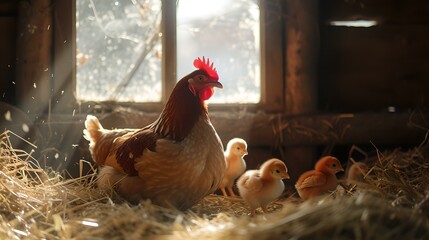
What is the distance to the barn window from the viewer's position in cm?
447

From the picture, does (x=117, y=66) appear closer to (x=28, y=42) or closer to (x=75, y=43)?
(x=75, y=43)

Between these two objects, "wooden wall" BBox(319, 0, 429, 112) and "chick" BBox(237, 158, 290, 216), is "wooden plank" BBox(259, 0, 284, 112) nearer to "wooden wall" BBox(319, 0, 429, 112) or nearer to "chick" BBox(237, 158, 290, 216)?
"wooden wall" BBox(319, 0, 429, 112)

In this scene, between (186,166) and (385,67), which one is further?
(385,67)

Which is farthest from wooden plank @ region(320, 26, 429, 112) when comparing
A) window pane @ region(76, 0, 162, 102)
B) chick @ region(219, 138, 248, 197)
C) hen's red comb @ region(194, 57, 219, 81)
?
hen's red comb @ region(194, 57, 219, 81)

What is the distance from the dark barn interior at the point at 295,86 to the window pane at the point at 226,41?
0.10 metres

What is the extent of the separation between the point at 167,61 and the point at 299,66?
1.05 meters

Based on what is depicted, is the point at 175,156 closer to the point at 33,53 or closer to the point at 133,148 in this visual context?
the point at 133,148

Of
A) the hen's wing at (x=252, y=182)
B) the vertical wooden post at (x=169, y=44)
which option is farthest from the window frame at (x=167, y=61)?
the hen's wing at (x=252, y=182)

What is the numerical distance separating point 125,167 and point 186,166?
401 mm

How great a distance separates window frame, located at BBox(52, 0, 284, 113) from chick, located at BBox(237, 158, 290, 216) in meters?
1.05

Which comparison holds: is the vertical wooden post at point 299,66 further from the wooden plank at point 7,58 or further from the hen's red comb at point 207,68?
the wooden plank at point 7,58

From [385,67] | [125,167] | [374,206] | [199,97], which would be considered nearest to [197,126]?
[199,97]

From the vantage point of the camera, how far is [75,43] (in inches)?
174

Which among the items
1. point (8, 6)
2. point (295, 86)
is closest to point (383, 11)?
point (295, 86)
